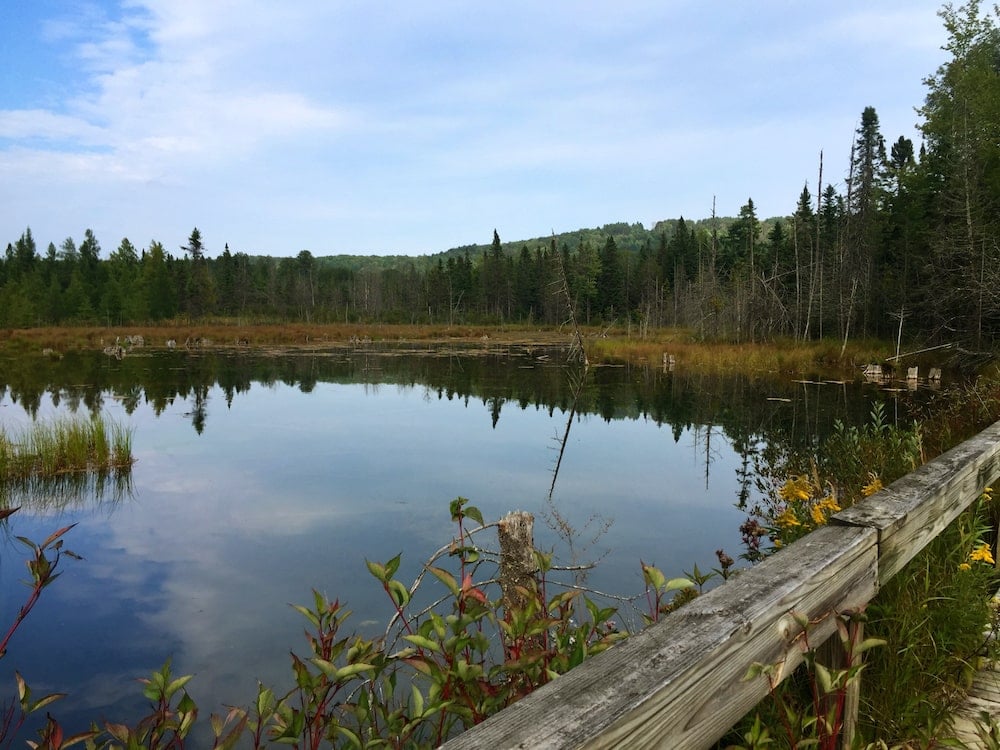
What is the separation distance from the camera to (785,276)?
4603cm

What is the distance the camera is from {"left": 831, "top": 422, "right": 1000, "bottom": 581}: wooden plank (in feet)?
6.93

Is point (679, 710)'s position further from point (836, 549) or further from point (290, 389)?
point (290, 389)

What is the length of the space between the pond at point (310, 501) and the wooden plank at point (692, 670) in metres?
3.95

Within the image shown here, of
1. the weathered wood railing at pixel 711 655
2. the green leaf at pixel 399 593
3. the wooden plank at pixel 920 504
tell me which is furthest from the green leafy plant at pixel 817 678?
the green leaf at pixel 399 593

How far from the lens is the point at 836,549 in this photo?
1.81 meters

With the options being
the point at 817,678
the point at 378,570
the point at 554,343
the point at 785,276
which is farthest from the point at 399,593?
the point at 554,343

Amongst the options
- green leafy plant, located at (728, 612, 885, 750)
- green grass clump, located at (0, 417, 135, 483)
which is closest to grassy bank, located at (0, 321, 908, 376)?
green grass clump, located at (0, 417, 135, 483)

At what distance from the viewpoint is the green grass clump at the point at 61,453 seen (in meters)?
11.4

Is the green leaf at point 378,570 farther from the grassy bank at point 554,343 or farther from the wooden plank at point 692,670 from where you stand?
the grassy bank at point 554,343

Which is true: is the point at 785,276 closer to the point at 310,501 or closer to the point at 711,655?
the point at 310,501

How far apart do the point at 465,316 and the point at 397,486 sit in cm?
7700

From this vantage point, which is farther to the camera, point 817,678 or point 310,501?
point 310,501

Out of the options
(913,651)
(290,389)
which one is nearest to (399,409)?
(290,389)

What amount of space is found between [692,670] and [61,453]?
44.3 ft
